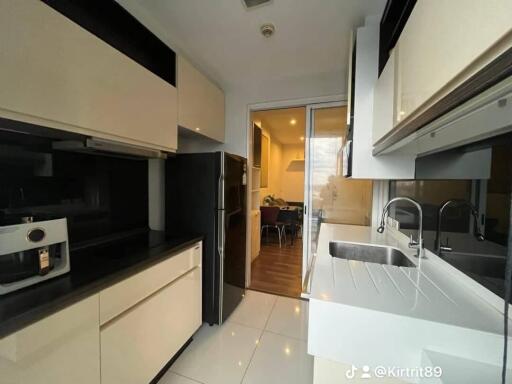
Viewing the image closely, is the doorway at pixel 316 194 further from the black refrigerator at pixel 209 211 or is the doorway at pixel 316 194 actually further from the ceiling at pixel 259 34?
the black refrigerator at pixel 209 211

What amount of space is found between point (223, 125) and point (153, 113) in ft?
3.75

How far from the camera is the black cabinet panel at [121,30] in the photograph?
1337mm

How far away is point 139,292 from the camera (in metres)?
1.21

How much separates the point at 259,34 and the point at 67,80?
142cm

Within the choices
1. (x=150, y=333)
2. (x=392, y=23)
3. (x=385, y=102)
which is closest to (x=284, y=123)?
(x=392, y=23)

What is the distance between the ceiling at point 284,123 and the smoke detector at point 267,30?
1.29 m

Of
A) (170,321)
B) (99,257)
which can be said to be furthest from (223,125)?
(170,321)

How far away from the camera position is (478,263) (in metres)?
0.92

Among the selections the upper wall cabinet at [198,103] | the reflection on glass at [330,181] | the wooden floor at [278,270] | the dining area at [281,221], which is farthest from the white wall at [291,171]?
the upper wall cabinet at [198,103]

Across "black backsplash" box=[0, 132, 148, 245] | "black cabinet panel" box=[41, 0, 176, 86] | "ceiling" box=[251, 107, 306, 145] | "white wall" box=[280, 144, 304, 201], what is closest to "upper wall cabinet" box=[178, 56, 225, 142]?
"black cabinet panel" box=[41, 0, 176, 86]

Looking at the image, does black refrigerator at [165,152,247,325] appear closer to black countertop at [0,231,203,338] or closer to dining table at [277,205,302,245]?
black countertop at [0,231,203,338]

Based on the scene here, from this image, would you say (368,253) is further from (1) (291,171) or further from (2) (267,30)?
(1) (291,171)

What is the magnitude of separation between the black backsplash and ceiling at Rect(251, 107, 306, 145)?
194 centimetres

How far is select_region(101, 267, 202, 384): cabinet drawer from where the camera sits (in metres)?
1.07
